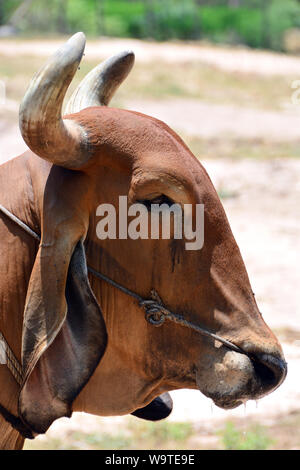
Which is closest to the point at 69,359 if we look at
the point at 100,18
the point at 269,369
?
the point at 269,369

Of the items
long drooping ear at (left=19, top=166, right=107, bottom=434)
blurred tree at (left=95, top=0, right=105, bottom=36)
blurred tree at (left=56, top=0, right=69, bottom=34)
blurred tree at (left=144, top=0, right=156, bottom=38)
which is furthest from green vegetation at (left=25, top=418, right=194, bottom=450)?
blurred tree at (left=144, top=0, right=156, bottom=38)

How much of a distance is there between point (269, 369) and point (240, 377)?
14cm

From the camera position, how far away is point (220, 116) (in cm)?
2112

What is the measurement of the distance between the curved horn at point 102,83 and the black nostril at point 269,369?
131 centimetres

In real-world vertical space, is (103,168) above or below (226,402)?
above

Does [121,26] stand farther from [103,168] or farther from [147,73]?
[103,168]

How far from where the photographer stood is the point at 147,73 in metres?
25.1

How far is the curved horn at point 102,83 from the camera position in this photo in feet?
12.8

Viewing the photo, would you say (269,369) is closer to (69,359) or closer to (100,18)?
(69,359)

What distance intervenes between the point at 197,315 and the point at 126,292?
0.29 metres

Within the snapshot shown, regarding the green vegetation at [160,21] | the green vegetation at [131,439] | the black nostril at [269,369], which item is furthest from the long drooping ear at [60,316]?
the green vegetation at [160,21]

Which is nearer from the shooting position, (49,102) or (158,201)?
(49,102)

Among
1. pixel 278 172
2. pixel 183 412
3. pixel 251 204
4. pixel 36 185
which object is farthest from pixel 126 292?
pixel 278 172
